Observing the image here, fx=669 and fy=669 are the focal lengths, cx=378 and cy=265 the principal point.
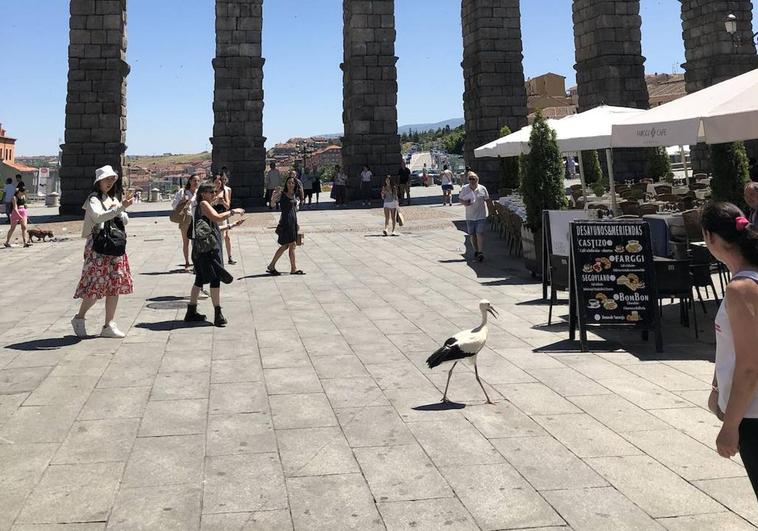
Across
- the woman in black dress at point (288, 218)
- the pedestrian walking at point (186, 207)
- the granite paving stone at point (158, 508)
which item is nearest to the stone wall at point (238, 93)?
the pedestrian walking at point (186, 207)

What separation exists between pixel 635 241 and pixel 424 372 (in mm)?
2785

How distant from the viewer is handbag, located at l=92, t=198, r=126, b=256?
24.4 ft

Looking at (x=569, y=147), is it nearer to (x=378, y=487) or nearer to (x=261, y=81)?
(x=378, y=487)

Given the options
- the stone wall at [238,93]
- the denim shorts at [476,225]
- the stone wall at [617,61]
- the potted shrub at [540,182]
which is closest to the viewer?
the potted shrub at [540,182]

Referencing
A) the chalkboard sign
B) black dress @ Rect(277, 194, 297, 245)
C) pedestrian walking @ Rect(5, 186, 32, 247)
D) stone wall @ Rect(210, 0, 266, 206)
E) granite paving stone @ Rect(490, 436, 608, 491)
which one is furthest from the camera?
stone wall @ Rect(210, 0, 266, 206)

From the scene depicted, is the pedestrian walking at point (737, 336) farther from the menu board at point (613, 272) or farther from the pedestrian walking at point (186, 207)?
the pedestrian walking at point (186, 207)

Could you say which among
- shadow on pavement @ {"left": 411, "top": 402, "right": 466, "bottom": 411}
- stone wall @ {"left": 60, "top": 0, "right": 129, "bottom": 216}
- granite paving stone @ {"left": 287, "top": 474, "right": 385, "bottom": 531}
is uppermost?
stone wall @ {"left": 60, "top": 0, "right": 129, "bottom": 216}

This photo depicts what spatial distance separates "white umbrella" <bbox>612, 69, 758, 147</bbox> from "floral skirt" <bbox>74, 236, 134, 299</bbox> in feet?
21.3

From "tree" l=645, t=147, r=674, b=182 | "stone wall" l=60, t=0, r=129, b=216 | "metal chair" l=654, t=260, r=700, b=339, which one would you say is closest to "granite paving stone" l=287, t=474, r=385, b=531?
"metal chair" l=654, t=260, r=700, b=339

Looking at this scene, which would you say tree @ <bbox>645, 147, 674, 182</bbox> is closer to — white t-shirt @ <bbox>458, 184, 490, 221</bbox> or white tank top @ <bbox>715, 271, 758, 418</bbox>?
white t-shirt @ <bbox>458, 184, 490, 221</bbox>

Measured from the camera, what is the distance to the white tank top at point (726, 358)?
8.30 feet

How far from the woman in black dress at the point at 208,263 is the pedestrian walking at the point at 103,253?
3.06 ft

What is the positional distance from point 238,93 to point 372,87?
547cm

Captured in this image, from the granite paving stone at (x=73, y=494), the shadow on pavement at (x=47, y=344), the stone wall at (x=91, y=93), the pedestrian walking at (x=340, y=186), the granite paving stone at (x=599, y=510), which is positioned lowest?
the granite paving stone at (x=599, y=510)
